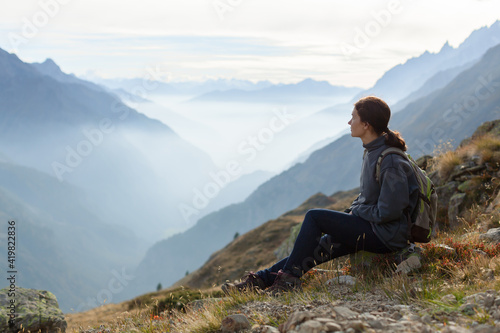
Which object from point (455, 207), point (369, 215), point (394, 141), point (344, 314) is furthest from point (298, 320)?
point (455, 207)

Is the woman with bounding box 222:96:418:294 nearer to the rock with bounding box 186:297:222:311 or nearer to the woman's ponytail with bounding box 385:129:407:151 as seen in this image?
the woman's ponytail with bounding box 385:129:407:151

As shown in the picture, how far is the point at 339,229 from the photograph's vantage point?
5.89m

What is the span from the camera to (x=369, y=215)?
5.67 m

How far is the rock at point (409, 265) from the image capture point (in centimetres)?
572

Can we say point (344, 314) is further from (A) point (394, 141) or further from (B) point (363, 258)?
(A) point (394, 141)

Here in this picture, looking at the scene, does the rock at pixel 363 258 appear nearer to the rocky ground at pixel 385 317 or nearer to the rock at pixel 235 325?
the rocky ground at pixel 385 317

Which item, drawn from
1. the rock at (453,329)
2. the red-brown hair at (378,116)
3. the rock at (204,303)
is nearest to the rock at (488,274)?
the red-brown hair at (378,116)

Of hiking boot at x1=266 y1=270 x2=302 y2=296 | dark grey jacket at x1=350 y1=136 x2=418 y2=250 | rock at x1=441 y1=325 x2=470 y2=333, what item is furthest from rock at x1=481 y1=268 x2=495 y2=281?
hiking boot at x1=266 y1=270 x2=302 y2=296

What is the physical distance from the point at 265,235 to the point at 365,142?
44.6m

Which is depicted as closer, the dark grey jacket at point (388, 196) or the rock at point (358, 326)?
the rock at point (358, 326)

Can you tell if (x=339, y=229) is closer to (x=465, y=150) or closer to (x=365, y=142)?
(x=365, y=142)

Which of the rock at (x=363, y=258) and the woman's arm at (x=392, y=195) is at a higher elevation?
the woman's arm at (x=392, y=195)

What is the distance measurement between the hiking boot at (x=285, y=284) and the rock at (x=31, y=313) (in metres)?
6.52

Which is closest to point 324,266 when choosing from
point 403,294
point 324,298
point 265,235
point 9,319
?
point 324,298
